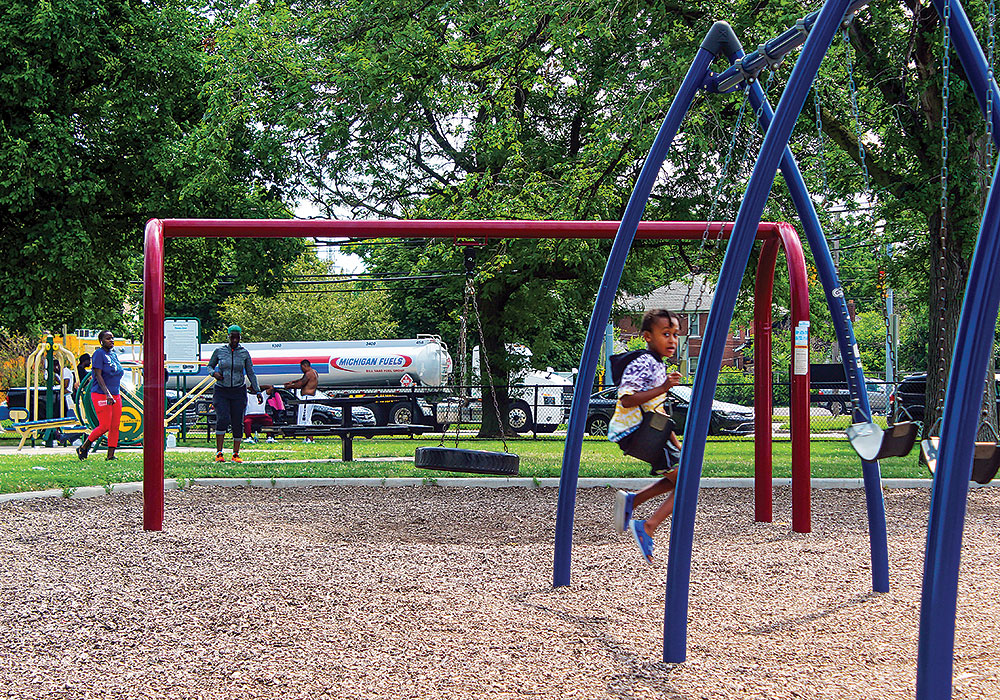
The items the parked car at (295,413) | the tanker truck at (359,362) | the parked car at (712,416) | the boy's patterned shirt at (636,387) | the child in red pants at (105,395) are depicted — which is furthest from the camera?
the tanker truck at (359,362)

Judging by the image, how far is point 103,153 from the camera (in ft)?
67.2

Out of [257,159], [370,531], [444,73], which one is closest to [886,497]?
[370,531]

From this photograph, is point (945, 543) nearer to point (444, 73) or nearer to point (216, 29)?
point (444, 73)

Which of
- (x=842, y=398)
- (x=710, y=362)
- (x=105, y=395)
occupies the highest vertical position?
(x=710, y=362)

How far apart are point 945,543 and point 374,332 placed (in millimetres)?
50322

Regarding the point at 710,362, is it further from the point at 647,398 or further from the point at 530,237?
the point at 530,237

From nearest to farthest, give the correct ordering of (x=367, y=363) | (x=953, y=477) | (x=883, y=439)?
(x=953, y=477) < (x=883, y=439) < (x=367, y=363)

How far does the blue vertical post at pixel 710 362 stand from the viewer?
12.7 feet

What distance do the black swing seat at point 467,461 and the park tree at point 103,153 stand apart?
1172 centimetres

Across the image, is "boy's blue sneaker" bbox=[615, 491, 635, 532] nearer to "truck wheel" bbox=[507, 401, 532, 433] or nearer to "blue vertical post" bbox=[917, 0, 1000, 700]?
"blue vertical post" bbox=[917, 0, 1000, 700]

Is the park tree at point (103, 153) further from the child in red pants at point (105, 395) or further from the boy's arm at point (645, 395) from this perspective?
the boy's arm at point (645, 395)

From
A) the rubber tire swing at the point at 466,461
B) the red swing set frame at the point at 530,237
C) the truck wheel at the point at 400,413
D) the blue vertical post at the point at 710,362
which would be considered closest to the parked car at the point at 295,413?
the truck wheel at the point at 400,413

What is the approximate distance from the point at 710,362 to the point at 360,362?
28289 mm

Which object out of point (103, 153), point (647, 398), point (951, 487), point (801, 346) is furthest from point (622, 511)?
point (103, 153)
